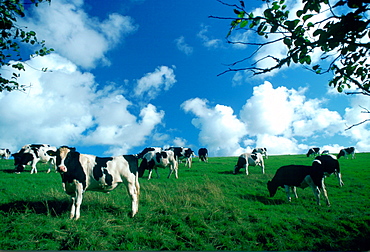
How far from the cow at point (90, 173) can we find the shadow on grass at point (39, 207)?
59 centimetres

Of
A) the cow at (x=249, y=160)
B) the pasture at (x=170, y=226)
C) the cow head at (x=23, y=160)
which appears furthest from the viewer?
the cow at (x=249, y=160)

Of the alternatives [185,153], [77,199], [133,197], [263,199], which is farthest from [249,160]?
[77,199]

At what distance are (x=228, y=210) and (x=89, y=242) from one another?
14.5ft

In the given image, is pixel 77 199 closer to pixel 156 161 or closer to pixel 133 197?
pixel 133 197

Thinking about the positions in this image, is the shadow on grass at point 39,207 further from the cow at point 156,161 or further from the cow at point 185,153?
the cow at point 185,153

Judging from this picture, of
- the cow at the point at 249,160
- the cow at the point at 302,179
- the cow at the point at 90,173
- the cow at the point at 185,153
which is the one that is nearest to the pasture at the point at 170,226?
the cow at the point at 90,173

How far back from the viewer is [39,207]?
6707mm

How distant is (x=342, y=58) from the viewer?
13.9ft

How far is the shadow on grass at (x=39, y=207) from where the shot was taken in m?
6.29

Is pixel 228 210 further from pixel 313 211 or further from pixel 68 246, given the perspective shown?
pixel 68 246

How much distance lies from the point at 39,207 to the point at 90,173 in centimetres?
190

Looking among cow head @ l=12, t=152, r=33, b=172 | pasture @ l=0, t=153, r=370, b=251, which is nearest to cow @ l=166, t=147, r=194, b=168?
cow head @ l=12, t=152, r=33, b=172

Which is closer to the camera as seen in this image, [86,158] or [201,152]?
[86,158]

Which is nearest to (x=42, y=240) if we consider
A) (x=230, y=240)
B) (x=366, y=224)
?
(x=230, y=240)
